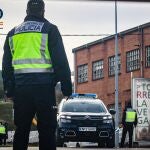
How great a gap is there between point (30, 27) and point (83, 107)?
10939 millimetres

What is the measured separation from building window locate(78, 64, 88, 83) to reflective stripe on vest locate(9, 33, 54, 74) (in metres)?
45.3

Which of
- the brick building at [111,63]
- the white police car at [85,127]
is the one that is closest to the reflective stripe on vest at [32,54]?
the white police car at [85,127]

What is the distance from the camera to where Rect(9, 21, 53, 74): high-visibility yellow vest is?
19.9 ft

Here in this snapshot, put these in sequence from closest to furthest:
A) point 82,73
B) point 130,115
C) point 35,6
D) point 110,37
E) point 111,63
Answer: point 35,6
point 130,115
point 110,37
point 111,63
point 82,73

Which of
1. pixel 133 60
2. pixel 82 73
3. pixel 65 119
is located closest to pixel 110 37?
pixel 133 60

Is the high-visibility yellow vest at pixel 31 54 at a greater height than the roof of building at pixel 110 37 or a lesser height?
lesser

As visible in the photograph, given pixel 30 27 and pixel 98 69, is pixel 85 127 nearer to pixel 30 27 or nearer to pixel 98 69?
pixel 30 27

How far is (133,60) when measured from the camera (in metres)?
45.3

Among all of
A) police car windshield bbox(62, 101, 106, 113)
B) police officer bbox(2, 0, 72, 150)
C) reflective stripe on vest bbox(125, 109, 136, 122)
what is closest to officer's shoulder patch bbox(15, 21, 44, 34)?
police officer bbox(2, 0, 72, 150)

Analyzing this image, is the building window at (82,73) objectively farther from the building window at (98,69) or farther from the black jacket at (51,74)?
the black jacket at (51,74)

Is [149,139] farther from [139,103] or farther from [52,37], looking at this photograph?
[52,37]

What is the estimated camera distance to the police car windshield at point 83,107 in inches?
664

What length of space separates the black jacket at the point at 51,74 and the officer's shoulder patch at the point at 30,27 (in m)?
0.05

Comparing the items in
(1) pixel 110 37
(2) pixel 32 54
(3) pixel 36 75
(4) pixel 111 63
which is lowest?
(3) pixel 36 75
